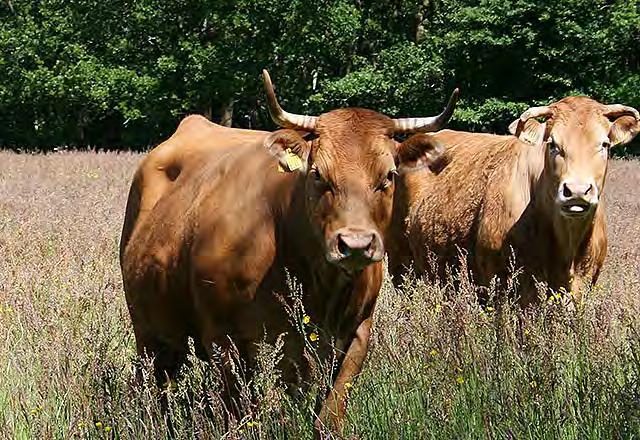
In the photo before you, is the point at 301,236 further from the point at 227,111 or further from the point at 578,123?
the point at 227,111

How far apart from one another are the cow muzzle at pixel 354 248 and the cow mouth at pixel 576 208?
2.48 metres

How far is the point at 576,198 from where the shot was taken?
6207 mm

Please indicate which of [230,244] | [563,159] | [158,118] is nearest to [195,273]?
[230,244]

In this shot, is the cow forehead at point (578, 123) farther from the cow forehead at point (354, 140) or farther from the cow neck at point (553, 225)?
the cow forehead at point (354, 140)

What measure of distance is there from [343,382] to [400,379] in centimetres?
30

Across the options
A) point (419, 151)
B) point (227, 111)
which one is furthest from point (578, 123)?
point (227, 111)

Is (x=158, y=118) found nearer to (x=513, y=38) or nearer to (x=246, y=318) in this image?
(x=513, y=38)

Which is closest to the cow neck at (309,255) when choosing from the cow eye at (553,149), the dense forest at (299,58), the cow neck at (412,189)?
the cow eye at (553,149)

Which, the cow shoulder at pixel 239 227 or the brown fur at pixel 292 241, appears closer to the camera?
the brown fur at pixel 292 241

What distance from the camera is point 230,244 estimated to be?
4.57 m

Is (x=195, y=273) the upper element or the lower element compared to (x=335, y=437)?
upper

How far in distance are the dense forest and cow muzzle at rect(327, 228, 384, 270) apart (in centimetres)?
2942

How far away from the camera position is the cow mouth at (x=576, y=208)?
6223 mm

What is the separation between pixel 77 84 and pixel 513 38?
1604 centimetres
